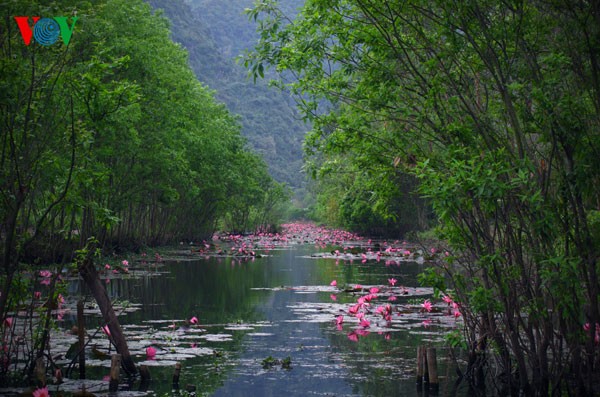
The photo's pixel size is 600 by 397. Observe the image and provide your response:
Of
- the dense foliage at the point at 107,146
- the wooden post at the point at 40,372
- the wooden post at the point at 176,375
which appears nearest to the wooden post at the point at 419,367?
the wooden post at the point at 176,375

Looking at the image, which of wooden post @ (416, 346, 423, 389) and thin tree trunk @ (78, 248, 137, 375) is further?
wooden post @ (416, 346, 423, 389)

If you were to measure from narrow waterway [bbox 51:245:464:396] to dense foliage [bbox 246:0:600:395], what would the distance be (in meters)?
1.85

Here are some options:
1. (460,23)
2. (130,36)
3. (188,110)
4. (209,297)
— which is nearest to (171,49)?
(188,110)

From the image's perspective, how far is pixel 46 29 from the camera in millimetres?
8727

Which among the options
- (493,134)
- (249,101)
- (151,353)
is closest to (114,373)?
(151,353)

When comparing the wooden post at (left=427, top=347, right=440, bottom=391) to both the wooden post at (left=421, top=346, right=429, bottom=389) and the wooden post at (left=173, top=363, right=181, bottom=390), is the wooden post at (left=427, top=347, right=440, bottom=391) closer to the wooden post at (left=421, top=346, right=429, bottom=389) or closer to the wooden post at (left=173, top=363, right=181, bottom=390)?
the wooden post at (left=421, top=346, right=429, bottom=389)

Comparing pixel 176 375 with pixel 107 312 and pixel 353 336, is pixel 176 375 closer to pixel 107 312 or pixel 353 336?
pixel 107 312

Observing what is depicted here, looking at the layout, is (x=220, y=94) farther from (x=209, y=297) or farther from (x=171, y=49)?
(x=209, y=297)

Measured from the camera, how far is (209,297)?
20156mm

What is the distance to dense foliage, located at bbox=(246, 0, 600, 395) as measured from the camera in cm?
804

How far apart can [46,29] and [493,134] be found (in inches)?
206

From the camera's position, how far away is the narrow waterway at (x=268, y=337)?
10609 millimetres

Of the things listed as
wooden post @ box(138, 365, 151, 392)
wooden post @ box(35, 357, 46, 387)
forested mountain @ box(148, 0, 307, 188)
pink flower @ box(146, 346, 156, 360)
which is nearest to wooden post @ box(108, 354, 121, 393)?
wooden post @ box(138, 365, 151, 392)

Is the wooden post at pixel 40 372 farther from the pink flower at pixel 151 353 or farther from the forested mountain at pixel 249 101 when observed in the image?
the forested mountain at pixel 249 101
